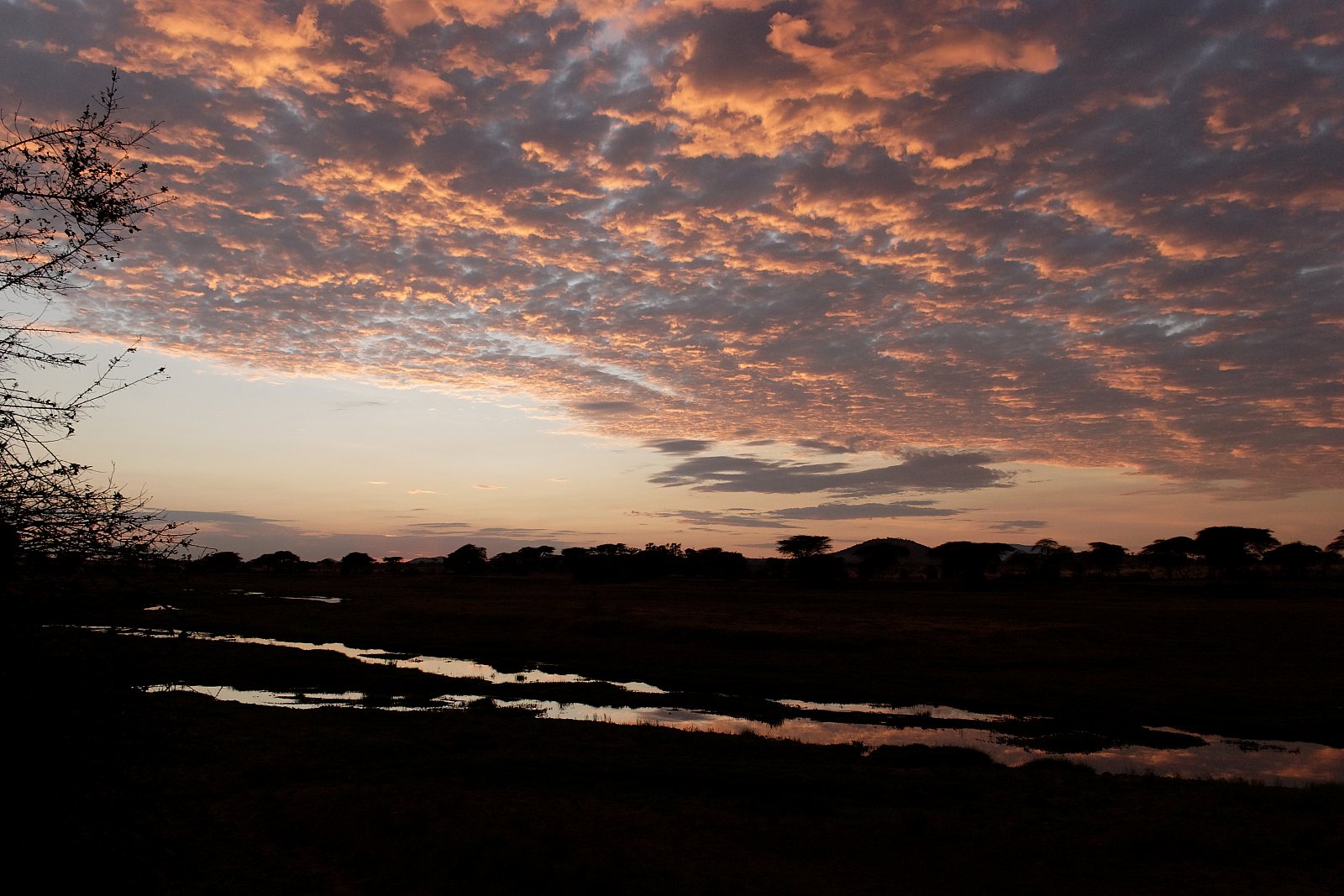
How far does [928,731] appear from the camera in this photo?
81.7 feet

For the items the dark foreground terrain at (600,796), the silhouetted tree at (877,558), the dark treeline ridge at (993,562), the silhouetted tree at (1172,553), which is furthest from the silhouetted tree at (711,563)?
→ the dark foreground terrain at (600,796)

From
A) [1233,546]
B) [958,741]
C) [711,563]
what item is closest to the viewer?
[958,741]

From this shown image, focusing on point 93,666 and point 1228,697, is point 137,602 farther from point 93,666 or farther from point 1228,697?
point 1228,697

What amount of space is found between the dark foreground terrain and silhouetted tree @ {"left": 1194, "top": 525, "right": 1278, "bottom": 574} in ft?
324

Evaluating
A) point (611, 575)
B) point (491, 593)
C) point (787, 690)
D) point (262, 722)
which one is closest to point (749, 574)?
point (611, 575)

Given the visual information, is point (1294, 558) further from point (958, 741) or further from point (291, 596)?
point (291, 596)

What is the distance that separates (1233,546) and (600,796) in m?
131

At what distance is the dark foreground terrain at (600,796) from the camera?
6.61 m

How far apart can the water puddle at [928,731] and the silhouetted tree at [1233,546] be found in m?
113

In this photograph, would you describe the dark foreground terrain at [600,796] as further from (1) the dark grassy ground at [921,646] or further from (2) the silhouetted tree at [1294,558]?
(2) the silhouetted tree at [1294,558]

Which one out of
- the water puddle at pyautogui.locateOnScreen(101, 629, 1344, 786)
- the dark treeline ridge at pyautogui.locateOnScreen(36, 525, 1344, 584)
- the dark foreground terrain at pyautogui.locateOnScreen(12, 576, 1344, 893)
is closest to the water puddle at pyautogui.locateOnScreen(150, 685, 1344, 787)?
the water puddle at pyautogui.locateOnScreen(101, 629, 1344, 786)

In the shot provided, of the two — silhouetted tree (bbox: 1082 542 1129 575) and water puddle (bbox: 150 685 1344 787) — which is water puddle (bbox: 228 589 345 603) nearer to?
water puddle (bbox: 150 685 1344 787)

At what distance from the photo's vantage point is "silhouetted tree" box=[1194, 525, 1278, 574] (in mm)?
116438

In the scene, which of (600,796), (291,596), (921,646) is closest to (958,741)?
(600,796)
